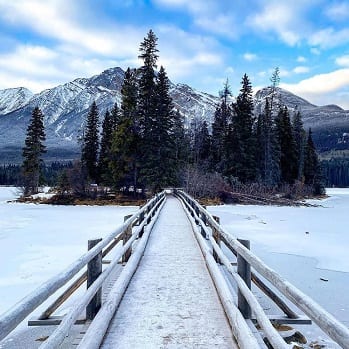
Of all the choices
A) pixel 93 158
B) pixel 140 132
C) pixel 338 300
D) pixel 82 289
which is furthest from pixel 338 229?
pixel 93 158

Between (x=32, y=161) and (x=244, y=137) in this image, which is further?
(x=32, y=161)

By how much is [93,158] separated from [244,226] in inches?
1288

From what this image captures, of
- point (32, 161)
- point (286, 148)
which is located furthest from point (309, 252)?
point (286, 148)

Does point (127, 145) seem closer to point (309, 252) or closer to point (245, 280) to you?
point (309, 252)

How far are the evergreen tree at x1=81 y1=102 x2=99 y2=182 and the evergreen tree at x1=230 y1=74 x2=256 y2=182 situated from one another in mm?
17966

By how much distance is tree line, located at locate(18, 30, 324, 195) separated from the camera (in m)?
36.1

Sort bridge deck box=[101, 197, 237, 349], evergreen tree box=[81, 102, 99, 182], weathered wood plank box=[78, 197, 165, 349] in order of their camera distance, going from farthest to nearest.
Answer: evergreen tree box=[81, 102, 99, 182], bridge deck box=[101, 197, 237, 349], weathered wood plank box=[78, 197, 165, 349]

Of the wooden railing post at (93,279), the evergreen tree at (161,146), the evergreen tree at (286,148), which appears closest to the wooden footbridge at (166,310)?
the wooden railing post at (93,279)

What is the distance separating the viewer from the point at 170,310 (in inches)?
187

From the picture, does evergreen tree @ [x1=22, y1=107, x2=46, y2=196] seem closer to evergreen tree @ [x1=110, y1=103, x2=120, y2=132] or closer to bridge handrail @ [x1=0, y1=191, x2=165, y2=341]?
evergreen tree @ [x1=110, y1=103, x2=120, y2=132]

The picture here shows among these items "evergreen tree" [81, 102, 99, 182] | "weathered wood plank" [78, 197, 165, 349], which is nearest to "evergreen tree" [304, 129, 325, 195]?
"evergreen tree" [81, 102, 99, 182]

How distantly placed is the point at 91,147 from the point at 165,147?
15270mm

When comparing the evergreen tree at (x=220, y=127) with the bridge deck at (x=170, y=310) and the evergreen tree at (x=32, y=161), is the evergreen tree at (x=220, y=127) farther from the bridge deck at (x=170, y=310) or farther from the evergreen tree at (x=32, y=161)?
the bridge deck at (x=170, y=310)

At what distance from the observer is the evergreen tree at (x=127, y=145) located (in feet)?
117
